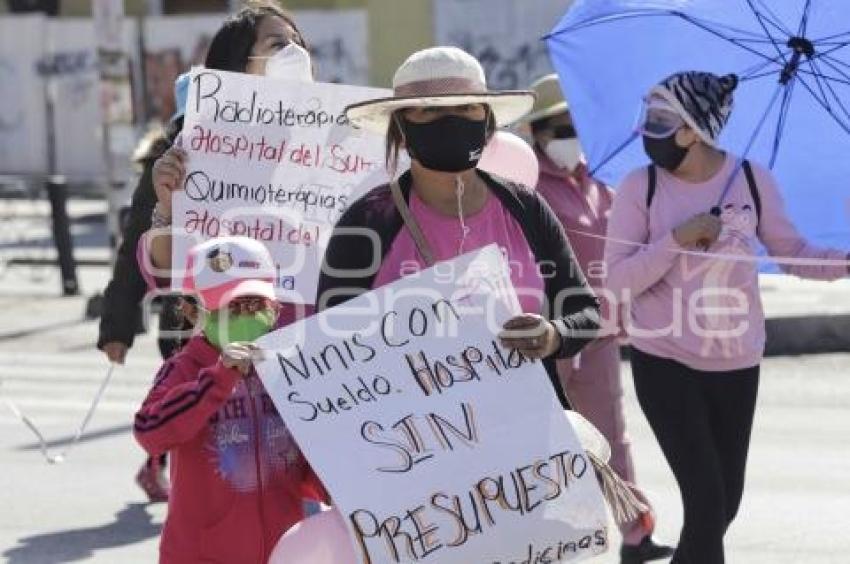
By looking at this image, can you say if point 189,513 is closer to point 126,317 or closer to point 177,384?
point 177,384

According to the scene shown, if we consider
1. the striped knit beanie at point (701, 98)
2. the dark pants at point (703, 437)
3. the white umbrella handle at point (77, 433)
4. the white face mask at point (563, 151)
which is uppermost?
the striped knit beanie at point (701, 98)

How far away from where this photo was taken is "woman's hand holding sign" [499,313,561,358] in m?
4.72

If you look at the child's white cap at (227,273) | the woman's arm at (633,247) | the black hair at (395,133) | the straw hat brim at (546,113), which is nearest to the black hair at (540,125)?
the straw hat brim at (546,113)

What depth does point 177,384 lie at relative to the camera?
4.96 metres

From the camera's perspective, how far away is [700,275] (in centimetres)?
641

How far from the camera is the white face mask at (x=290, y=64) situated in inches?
245

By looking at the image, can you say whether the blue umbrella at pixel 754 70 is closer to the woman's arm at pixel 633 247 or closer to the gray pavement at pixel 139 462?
the woman's arm at pixel 633 247

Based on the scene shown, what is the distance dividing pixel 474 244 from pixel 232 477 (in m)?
0.81

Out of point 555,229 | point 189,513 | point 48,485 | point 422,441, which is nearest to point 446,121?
point 555,229

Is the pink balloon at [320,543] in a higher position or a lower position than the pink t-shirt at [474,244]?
lower

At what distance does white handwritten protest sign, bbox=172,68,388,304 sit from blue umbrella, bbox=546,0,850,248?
0.92 metres

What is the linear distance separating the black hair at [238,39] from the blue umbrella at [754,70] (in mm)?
986

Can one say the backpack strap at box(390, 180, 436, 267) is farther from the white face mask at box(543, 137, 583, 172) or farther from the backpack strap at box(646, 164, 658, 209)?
the white face mask at box(543, 137, 583, 172)

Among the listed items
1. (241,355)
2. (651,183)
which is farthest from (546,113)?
(241,355)
